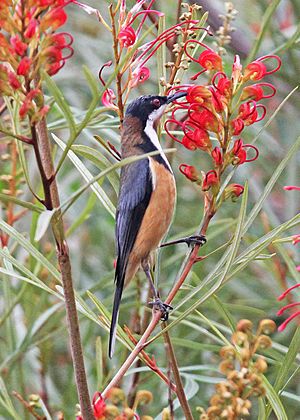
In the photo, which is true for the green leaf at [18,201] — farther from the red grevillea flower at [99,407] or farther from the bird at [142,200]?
the bird at [142,200]

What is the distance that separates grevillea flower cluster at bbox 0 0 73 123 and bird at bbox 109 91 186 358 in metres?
0.65

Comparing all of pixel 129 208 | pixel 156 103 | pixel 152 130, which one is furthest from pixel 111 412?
pixel 152 130

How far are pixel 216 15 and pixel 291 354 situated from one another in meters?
1.25

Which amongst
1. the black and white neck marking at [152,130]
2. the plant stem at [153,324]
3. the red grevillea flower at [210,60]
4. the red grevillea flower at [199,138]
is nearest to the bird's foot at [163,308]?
the plant stem at [153,324]

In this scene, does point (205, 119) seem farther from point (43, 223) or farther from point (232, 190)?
point (43, 223)

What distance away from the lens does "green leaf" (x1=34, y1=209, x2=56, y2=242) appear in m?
0.91

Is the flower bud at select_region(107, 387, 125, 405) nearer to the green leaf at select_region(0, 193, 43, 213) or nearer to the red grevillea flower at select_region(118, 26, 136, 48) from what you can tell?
the green leaf at select_region(0, 193, 43, 213)

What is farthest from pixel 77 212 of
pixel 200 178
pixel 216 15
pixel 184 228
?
pixel 200 178

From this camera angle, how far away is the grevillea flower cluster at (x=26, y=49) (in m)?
0.98

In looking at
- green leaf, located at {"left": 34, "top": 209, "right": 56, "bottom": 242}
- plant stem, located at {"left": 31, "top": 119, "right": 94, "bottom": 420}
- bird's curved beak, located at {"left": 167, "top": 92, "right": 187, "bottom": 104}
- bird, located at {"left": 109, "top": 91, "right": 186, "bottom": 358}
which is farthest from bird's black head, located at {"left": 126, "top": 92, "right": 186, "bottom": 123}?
green leaf, located at {"left": 34, "top": 209, "right": 56, "bottom": 242}

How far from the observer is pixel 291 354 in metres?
A: 1.25

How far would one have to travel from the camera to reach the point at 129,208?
1722 mm

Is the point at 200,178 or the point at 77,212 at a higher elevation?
the point at 200,178

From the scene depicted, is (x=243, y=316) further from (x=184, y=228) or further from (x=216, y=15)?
(x=216, y=15)
